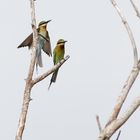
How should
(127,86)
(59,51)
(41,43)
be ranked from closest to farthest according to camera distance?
(127,86) < (41,43) < (59,51)

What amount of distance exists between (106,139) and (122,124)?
3.9 inches

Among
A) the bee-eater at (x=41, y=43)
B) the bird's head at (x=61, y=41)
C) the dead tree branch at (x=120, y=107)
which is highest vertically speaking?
the bird's head at (x=61, y=41)

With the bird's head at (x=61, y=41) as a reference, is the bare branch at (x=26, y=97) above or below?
below

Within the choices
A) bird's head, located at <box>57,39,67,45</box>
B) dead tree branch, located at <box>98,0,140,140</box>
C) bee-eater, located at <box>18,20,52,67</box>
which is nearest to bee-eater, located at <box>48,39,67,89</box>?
bird's head, located at <box>57,39,67,45</box>

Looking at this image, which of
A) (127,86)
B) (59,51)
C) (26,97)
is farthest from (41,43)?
(127,86)

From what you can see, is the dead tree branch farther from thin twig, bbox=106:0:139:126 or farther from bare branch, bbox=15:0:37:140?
bare branch, bbox=15:0:37:140

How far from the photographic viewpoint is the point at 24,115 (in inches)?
136

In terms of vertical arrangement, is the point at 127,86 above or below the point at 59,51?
below

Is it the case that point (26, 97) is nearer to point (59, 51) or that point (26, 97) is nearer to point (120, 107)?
point (120, 107)

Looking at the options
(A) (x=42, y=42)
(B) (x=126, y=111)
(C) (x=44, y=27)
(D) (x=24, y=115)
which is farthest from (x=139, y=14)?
(C) (x=44, y=27)

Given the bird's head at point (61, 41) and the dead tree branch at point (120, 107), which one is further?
the bird's head at point (61, 41)

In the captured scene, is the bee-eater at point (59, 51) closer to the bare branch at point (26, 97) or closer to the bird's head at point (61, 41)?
the bird's head at point (61, 41)

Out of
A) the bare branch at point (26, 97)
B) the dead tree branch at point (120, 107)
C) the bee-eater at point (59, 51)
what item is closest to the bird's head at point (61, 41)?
the bee-eater at point (59, 51)

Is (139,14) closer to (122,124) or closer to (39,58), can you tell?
(122,124)
